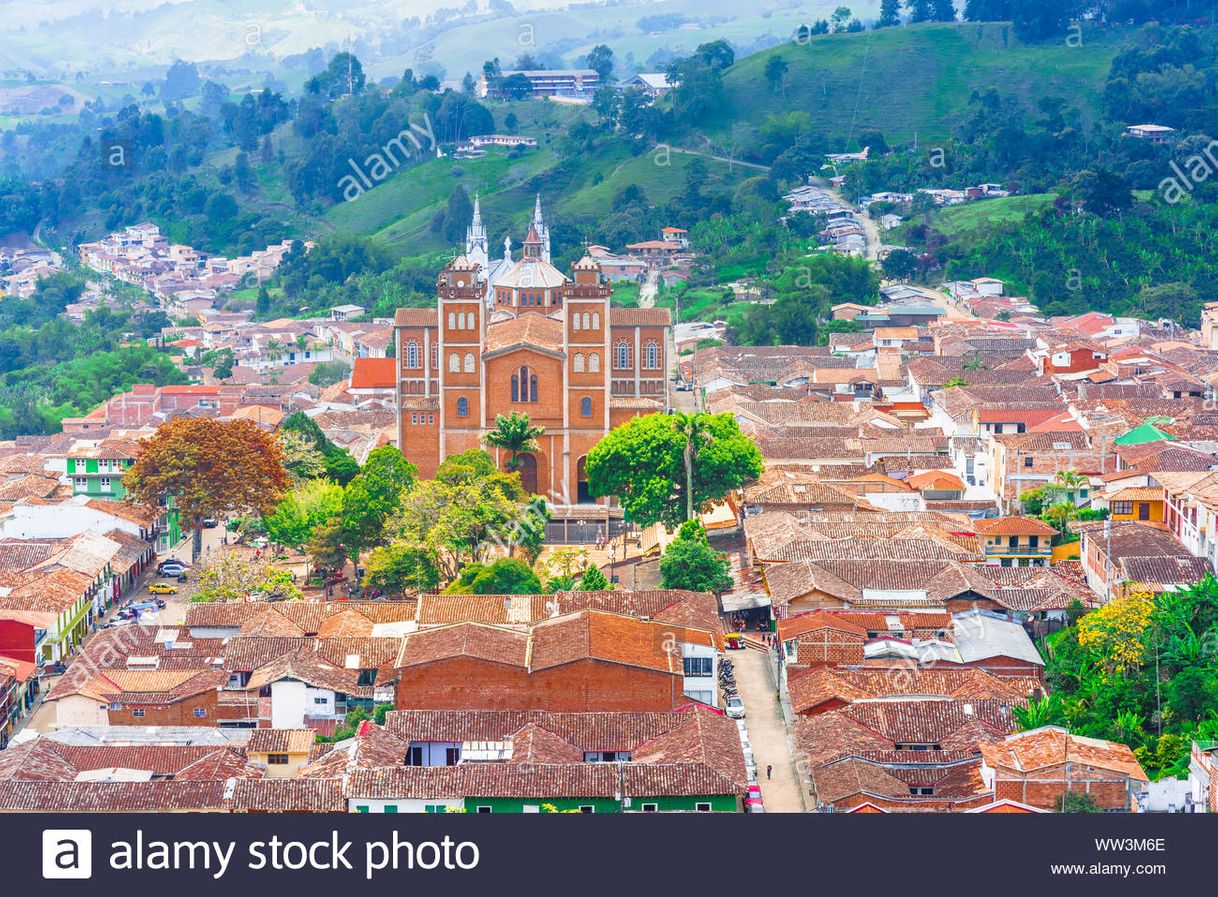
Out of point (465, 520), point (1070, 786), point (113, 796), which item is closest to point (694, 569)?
point (465, 520)

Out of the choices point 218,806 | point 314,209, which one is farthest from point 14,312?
point 218,806

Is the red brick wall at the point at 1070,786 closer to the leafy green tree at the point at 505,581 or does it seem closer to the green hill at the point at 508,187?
the leafy green tree at the point at 505,581

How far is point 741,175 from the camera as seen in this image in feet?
347

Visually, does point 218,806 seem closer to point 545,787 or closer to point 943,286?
point 545,787

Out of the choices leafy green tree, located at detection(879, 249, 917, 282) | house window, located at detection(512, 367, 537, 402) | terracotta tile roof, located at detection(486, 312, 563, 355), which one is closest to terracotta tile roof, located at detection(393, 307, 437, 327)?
terracotta tile roof, located at detection(486, 312, 563, 355)

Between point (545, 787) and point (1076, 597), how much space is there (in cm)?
1465

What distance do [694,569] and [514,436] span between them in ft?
34.5

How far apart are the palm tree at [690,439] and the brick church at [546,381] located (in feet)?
18.3

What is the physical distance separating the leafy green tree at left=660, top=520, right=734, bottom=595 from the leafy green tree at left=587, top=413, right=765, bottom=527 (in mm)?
4495

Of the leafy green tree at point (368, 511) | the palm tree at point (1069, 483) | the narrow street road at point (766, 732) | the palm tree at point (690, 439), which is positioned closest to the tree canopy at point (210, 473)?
the leafy green tree at point (368, 511)

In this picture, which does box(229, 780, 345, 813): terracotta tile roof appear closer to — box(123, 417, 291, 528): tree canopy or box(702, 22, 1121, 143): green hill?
box(123, 417, 291, 528): tree canopy

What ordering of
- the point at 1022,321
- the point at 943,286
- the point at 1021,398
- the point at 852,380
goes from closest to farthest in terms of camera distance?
1. the point at 1021,398
2. the point at 852,380
3. the point at 1022,321
4. the point at 943,286

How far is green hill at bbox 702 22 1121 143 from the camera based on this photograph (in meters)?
110

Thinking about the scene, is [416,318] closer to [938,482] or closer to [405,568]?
[405,568]
